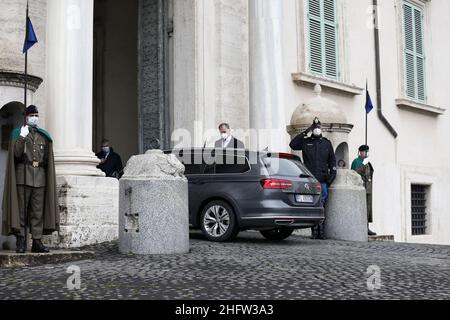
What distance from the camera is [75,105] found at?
1125cm

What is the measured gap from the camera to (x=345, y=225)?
44.0 feet

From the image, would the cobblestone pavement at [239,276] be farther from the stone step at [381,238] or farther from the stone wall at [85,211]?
the stone step at [381,238]

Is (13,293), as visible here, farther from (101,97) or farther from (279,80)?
(101,97)

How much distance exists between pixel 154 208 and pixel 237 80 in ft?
22.7

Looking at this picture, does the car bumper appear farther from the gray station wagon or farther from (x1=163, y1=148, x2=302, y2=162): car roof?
(x1=163, y1=148, x2=302, y2=162): car roof

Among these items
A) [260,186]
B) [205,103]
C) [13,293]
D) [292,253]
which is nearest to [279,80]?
[205,103]

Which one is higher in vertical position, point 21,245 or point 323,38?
A: point 323,38

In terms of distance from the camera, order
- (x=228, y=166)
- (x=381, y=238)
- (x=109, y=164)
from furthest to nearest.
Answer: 1. (x=381, y=238)
2. (x=109, y=164)
3. (x=228, y=166)

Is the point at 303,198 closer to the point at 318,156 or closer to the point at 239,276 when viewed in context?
the point at 318,156

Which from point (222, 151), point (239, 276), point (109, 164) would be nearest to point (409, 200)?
point (109, 164)

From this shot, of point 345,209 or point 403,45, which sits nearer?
point 345,209

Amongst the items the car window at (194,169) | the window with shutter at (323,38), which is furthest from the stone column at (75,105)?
the window with shutter at (323,38)
